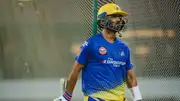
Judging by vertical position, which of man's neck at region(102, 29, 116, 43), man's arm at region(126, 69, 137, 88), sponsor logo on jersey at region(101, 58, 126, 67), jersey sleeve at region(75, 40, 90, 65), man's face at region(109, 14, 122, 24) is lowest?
man's arm at region(126, 69, 137, 88)

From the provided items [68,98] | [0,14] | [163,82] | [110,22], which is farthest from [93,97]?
[0,14]

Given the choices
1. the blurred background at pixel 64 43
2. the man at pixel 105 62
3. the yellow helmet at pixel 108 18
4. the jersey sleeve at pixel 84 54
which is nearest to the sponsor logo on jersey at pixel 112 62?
the man at pixel 105 62

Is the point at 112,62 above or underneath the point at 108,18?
underneath

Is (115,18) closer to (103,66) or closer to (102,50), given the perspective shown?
(102,50)

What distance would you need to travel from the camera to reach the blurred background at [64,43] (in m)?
3.98

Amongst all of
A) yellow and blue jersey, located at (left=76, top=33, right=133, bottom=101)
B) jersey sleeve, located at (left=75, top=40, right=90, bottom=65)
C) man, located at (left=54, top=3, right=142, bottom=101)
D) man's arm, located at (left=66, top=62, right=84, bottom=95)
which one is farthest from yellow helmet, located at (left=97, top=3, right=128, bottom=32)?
man's arm, located at (left=66, top=62, right=84, bottom=95)

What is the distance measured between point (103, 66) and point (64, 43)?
1263mm

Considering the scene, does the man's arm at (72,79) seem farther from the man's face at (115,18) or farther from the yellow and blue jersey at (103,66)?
the man's face at (115,18)

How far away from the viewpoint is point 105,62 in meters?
3.02

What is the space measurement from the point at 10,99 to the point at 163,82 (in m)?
1.81

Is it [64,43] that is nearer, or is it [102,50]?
[102,50]

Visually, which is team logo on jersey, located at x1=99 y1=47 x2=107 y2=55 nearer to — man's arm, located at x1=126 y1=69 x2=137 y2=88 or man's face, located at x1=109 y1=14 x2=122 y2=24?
man's face, located at x1=109 y1=14 x2=122 y2=24

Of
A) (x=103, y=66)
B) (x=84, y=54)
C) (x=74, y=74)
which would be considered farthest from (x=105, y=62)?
(x=74, y=74)

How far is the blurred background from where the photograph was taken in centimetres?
398
